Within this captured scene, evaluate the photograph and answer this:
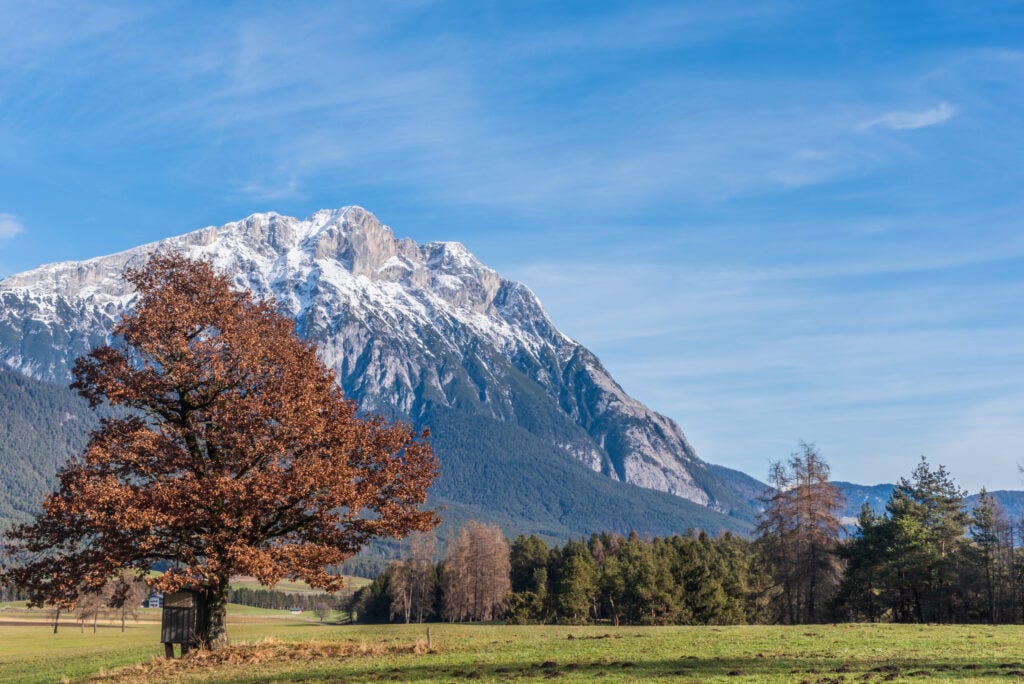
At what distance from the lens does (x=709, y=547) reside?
14500 centimetres

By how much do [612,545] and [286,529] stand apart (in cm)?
12853

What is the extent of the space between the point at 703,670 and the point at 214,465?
20360 millimetres

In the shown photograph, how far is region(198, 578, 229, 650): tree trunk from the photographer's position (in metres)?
35.0

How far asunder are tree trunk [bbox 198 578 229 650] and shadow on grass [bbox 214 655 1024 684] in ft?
23.3

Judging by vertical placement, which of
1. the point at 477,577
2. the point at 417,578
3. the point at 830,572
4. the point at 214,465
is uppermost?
the point at 214,465

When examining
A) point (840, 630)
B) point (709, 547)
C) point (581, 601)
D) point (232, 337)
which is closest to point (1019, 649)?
point (840, 630)

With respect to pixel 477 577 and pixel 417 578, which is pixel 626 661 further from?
pixel 417 578

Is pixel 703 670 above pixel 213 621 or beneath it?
beneath

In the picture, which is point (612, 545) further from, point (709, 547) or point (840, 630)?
point (840, 630)

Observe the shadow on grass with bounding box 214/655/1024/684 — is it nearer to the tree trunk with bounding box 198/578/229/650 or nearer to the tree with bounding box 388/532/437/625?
the tree trunk with bounding box 198/578/229/650

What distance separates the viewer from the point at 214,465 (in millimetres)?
34500

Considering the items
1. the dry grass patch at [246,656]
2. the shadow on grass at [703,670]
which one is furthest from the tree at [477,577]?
the shadow on grass at [703,670]

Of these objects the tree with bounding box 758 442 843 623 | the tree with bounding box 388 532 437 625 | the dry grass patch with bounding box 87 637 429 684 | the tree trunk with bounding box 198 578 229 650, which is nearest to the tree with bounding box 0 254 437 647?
the tree trunk with bounding box 198 578 229 650

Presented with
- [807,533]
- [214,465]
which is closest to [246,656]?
[214,465]
